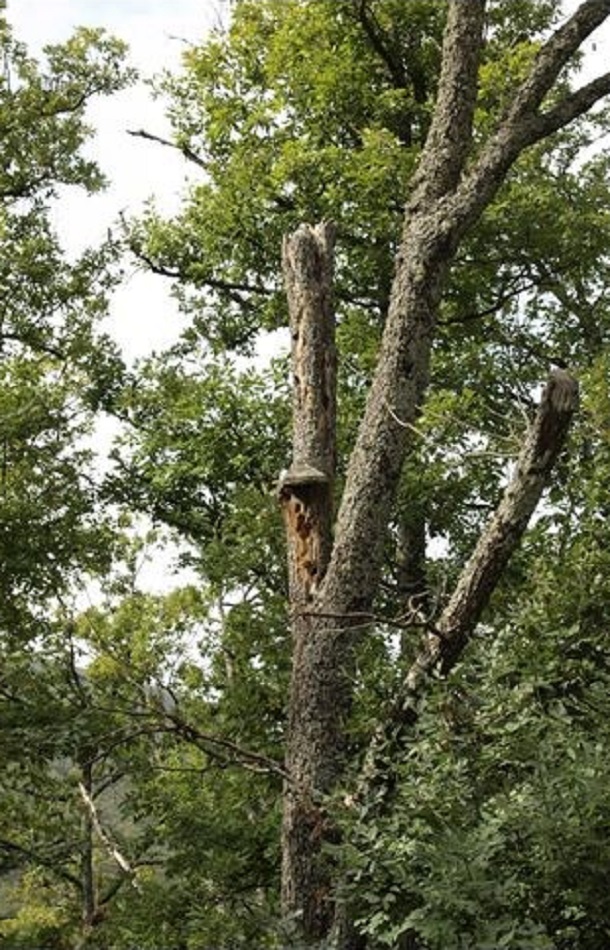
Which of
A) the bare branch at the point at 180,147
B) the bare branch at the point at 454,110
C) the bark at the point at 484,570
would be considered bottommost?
the bark at the point at 484,570

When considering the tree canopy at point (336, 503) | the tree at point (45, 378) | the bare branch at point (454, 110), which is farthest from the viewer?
the tree at point (45, 378)

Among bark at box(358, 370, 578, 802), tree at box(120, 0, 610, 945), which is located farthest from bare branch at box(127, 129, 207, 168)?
bark at box(358, 370, 578, 802)

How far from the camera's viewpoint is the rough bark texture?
582cm

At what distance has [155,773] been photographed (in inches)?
629

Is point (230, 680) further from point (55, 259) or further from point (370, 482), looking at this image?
point (55, 259)

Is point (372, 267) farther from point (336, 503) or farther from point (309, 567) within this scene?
point (309, 567)

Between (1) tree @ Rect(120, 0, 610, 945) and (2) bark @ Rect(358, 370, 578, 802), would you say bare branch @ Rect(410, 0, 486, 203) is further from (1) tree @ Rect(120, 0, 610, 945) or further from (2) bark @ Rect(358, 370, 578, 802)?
(2) bark @ Rect(358, 370, 578, 802)

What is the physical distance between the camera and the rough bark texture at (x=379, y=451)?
5.82m

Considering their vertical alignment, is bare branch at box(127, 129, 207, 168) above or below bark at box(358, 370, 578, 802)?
above

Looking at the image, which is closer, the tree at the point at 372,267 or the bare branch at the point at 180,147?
the tree at the point at 372,267

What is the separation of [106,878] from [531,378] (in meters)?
14.3

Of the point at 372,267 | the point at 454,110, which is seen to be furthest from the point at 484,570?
the point at 372,267

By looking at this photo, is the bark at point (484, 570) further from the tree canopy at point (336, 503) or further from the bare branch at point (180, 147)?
the bare branch at point (180, 147)

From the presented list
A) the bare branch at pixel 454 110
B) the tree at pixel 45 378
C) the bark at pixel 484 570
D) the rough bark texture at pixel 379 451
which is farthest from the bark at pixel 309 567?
the tree at pixel 45 378
